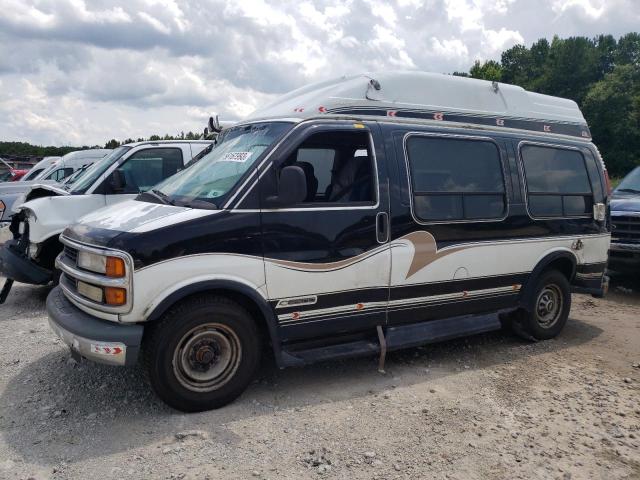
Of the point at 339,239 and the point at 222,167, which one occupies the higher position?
the point at 222,167

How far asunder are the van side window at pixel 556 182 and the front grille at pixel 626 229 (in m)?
2.70

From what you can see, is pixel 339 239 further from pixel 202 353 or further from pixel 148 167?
pixel 148 167

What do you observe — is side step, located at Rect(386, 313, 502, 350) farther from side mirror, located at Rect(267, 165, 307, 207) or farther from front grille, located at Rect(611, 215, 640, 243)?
front grille, located at Rect(611, 215, 640, 243)

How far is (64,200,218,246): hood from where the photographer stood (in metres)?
3.85

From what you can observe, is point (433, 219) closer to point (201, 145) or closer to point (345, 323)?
point (345, 323)

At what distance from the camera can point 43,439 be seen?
3711mm

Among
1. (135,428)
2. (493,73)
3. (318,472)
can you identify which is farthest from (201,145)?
(493,73)

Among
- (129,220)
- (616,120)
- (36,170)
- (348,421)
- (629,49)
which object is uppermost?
(629,49)

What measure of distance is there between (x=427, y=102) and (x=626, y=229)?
5.02 metres

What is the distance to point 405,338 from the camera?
4.86m

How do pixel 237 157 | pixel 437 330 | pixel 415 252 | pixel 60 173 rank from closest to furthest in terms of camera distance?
1. pixel 237 157
2. pixel 415 252
3. pixel 437 330
4. pixel 60 173

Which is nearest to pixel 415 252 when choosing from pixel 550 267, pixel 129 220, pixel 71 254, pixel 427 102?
pixel 427 102

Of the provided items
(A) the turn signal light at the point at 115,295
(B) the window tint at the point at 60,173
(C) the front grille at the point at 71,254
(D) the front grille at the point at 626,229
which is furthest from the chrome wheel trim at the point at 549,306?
(B) the window tint at the point at 60,173

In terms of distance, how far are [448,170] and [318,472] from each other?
295cm
